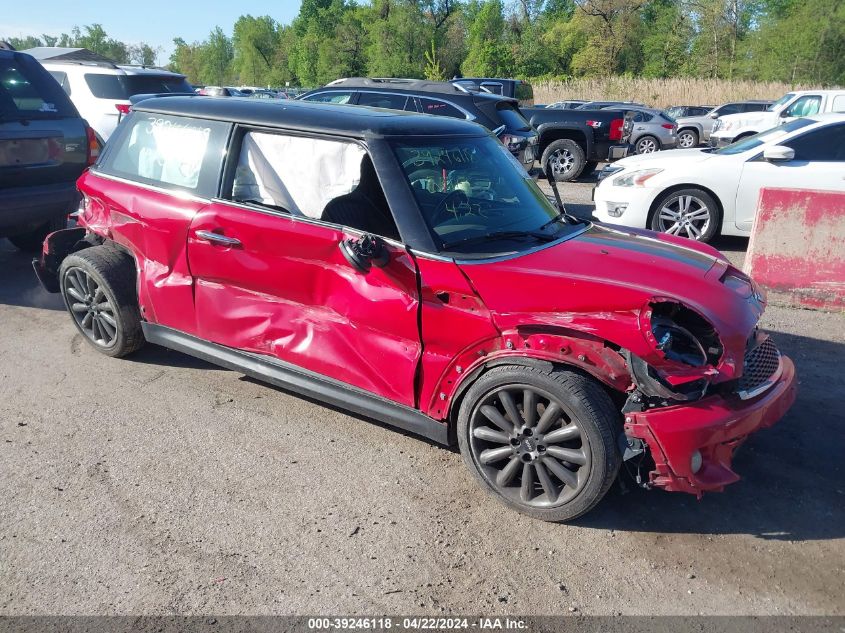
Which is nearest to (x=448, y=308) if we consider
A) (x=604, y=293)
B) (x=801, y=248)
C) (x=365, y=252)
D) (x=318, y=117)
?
(x=365, y=252)

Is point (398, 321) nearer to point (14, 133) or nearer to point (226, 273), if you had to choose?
point (226, 273)

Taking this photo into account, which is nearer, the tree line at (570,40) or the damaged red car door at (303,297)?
the damaged red car door at (303,297)

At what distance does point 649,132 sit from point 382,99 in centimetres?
1024

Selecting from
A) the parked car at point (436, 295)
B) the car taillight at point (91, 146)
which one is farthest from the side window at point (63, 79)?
the parked car at point (436, 295)

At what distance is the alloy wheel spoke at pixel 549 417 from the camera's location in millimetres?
3036

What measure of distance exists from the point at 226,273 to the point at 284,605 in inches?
78.1

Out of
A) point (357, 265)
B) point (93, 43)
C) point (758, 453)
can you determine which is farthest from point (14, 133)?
point (93, 43)

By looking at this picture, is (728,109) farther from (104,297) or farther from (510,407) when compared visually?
(510,407)

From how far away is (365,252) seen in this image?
329 cm

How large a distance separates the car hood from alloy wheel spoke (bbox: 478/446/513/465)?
575 millimetres

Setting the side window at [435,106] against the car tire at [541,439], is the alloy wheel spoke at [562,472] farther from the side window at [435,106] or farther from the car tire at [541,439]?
the side window at [435,106]

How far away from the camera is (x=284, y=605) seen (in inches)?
105

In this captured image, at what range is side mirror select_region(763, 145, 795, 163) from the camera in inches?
293

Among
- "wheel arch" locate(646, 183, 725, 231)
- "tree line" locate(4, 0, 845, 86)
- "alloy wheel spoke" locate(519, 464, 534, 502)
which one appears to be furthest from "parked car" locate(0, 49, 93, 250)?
"tree line" locate(4, 0, 845, 86)
